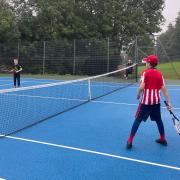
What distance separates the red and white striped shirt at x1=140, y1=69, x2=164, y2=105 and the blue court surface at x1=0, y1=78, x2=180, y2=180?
0.91 metres

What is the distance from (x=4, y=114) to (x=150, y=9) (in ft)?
96.7

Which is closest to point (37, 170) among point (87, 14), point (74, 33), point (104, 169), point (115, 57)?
point (104, 169)

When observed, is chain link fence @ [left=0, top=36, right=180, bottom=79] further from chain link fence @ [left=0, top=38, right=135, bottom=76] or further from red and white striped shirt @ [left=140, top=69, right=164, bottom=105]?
red and white striped shirt @ [left=140, top=69, right=164, bottom=105]

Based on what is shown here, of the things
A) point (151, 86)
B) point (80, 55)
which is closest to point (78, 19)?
point (80, 55)

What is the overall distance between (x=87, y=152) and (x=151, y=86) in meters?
1.67

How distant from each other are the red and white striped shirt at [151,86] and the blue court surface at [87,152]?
0.91 meters

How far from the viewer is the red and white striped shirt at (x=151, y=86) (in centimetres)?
642

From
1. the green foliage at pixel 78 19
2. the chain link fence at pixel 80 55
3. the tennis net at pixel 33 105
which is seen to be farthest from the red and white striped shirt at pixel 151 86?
the green foliage at pixel 78 19

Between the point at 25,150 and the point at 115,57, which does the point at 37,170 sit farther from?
the point at 115,57

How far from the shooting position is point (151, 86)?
21.2ft

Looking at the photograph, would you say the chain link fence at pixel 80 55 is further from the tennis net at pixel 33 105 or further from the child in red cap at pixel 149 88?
the child in red cap at pixel 149 88

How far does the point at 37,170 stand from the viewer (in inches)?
211

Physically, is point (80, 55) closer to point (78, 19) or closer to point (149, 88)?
point (78, 19)

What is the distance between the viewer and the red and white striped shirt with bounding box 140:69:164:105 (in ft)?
21.1
